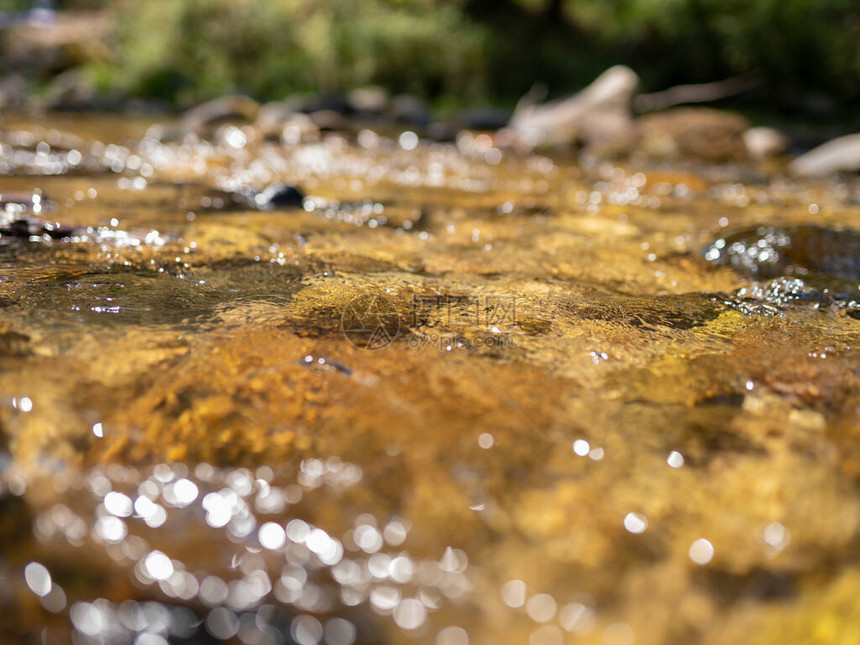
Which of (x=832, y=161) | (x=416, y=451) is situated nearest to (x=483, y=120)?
(x=832, y=161)

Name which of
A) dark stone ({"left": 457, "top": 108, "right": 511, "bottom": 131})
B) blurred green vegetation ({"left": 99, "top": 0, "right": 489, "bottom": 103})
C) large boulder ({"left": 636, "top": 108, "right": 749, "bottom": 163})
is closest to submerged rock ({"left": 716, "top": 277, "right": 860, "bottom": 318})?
large boulder ({"left": 636, "top": 108, "right": 749, "bottom": 163})

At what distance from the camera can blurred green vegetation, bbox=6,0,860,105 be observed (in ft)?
34.8

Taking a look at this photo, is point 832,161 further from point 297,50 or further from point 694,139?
point 297,50

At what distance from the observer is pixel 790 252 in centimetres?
244

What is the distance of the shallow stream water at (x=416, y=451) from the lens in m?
0.84

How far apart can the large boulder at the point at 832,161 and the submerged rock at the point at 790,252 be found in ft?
12.7

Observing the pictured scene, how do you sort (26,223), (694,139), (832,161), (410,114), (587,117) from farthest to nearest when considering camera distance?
(410,114) < (587,117) < (694,139) < (832,161) < (26,223)

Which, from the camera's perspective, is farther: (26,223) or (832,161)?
(832,161)

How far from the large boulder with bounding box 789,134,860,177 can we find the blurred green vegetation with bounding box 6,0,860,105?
225 inches

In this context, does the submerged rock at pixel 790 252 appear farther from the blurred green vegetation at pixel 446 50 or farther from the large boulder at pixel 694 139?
the blurred green vegetation at pixel 446 50

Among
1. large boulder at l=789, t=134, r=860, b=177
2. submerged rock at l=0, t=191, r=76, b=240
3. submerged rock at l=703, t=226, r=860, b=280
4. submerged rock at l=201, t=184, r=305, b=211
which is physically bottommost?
large boulder at l=789, t=134, r=860, b=177

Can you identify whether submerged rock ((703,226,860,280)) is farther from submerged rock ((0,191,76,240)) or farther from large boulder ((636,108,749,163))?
large boulder ((636,108,749,163))

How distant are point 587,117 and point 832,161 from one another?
3.15 meters

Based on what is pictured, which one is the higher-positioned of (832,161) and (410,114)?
(832,161)
